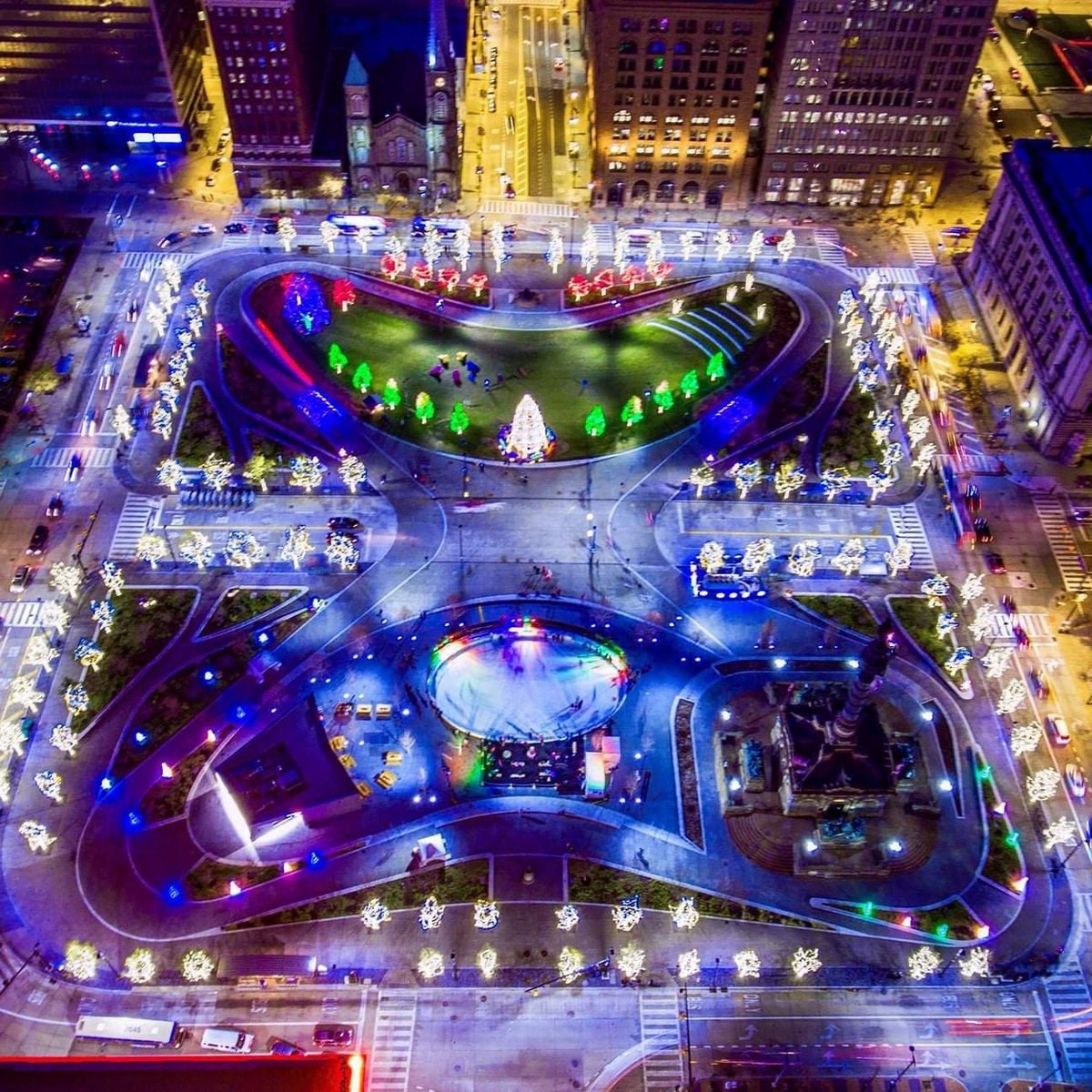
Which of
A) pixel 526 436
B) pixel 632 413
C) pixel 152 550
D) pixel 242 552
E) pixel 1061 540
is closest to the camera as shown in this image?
pixel 152 550

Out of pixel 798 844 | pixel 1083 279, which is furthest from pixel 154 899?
pixel 1083 279

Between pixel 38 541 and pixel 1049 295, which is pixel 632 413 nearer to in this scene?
pixel 1049 295

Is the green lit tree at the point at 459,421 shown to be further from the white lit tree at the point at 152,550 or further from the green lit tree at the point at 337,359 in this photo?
the white lit tree at the point at 152,550

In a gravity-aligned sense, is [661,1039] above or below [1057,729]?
below

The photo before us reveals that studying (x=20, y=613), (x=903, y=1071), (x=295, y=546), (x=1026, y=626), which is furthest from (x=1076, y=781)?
(x=20, y=613)

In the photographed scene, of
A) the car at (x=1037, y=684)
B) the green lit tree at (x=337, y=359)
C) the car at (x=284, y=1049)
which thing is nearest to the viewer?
the car at (x=284, y=1049)

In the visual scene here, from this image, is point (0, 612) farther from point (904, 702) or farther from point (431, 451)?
point (904, 702)

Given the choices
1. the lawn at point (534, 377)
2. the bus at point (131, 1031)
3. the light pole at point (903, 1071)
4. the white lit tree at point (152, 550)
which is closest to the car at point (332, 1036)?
the bus at point (131, 1031)
